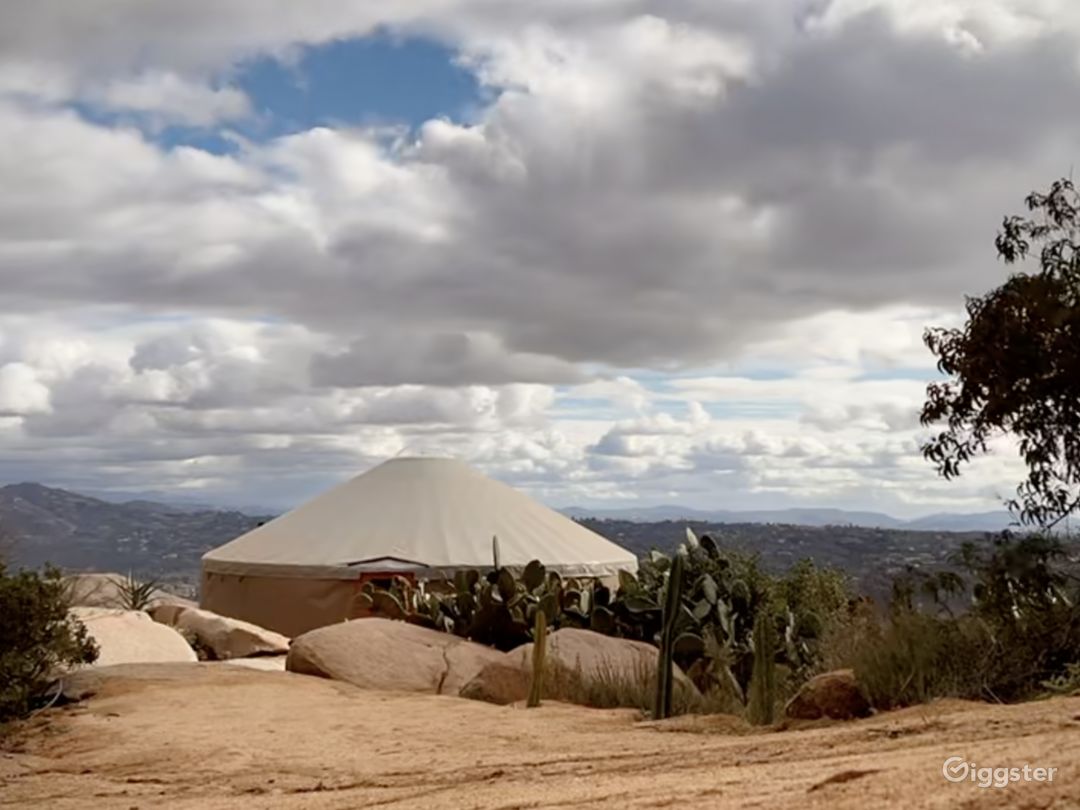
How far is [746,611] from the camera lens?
15.2m

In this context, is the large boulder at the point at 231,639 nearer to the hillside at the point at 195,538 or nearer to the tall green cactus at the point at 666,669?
the hillside at the point at 195,538

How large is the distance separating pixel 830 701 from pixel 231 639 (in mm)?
11066

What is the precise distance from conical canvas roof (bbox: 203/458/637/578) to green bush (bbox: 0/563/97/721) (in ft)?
32.4

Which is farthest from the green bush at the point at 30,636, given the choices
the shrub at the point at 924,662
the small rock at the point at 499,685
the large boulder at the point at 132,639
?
the shrub at the point at 924,662

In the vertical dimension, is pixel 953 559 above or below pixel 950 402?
below

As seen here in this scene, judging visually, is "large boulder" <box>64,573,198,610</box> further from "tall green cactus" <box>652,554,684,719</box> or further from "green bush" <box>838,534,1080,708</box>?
"green bush" <box>838,534,1080,708</box>

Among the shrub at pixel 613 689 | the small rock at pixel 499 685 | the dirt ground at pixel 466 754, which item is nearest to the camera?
the dirt ground at pixel 466 754

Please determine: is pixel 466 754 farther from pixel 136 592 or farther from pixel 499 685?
pixel 136 592

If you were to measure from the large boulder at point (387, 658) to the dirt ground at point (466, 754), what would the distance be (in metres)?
0.50

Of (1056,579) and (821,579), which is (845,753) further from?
(821,579)

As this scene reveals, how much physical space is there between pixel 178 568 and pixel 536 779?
48966mm

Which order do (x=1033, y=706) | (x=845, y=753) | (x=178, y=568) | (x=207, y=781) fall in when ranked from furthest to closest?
(x=178, y=568), (x=207, y=781), (x=1033, y=706), (x=845, y=753)

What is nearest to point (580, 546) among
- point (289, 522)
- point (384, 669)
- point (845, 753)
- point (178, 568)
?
point (289, 522)

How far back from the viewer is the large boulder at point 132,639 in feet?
50.0
